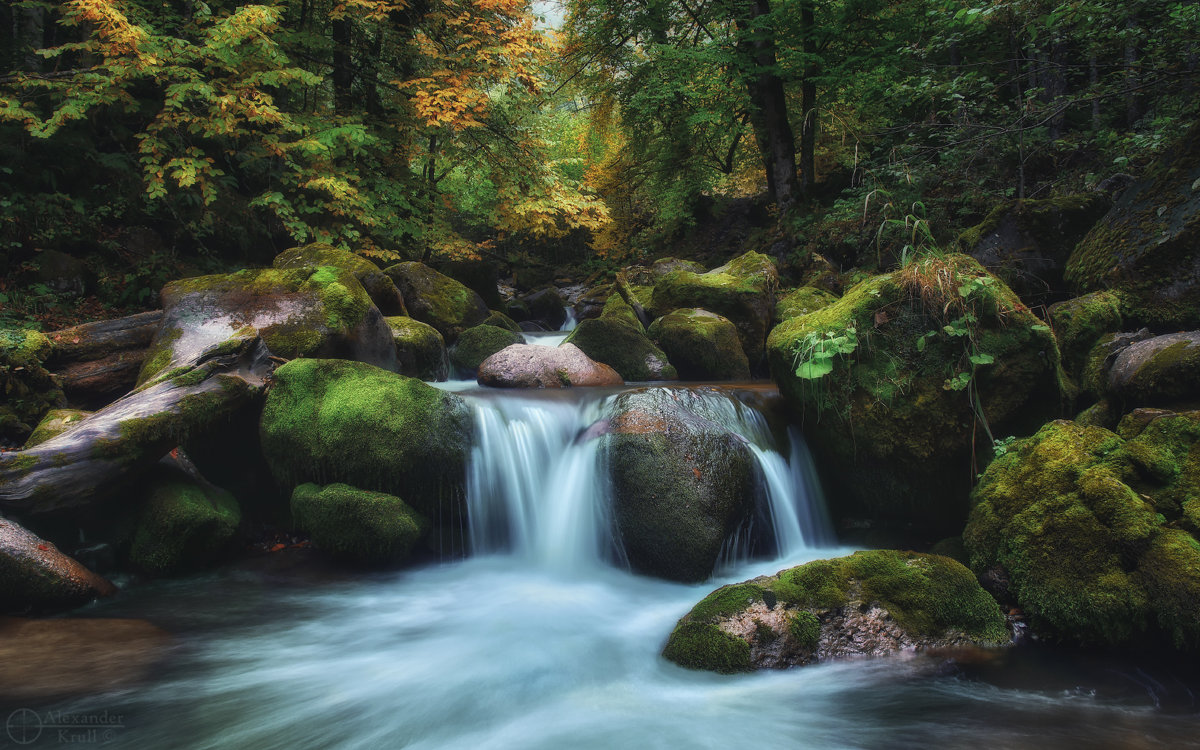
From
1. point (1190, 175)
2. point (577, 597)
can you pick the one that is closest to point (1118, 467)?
point (1190, 175)

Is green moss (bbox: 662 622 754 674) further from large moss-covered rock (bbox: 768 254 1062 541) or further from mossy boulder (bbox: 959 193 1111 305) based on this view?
mossy boulder (bbox: 959 193 1111 305)

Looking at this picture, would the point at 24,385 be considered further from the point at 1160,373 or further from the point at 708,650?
the point at 1160,373

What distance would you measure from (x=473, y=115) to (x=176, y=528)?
7230 mm

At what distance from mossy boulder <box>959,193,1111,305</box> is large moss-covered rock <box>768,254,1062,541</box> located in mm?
1805

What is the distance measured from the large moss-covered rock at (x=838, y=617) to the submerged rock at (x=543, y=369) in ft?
16.1

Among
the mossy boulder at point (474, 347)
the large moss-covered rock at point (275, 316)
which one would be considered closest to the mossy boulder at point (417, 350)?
the mossy boulder at point (474, 347)

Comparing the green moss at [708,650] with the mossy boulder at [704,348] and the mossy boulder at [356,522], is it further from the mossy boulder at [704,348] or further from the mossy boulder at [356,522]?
the mossy boulder at [704,348]

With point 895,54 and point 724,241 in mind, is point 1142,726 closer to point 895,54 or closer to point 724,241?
point 895,54

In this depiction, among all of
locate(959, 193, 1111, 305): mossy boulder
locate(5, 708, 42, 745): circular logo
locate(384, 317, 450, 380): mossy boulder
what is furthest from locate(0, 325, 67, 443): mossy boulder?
locate(959, 193, 1111, 305): mossy boulder

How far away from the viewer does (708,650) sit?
10.6 feet

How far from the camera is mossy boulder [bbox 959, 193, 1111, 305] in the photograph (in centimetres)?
622

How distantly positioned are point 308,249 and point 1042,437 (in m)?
8.73

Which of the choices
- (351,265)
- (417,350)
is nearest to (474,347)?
(417,350)

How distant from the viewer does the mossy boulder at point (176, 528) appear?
459cm
